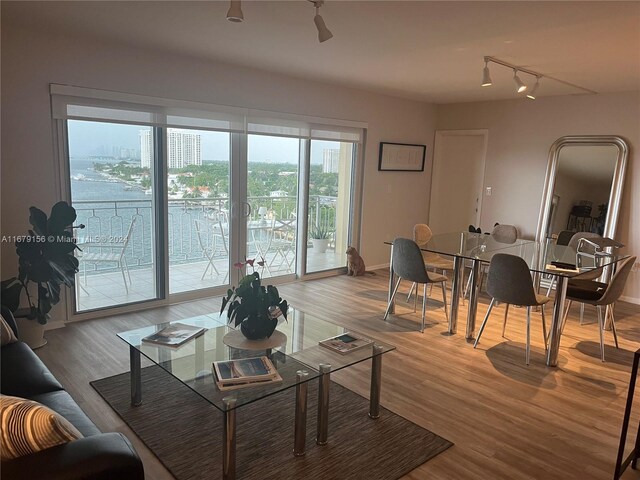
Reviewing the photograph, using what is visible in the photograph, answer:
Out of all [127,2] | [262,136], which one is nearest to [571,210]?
[262,136]

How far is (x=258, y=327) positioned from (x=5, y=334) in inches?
52.4

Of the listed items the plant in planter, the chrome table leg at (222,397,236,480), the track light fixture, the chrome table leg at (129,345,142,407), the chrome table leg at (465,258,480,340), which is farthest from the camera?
the chrome table leg at (465,258,480,340)

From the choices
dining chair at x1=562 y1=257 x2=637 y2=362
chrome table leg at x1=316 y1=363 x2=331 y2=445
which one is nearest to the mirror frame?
dining chair at x1=562 y1=257 x2=637 y2=362

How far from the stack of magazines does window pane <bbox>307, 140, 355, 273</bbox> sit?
3631 millimetres

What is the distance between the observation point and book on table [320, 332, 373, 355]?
2662mm

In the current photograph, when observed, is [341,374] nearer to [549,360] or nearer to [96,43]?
[549,360]

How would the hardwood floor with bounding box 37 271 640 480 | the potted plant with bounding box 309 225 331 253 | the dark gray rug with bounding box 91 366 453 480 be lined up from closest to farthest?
1. the dark gray rug with bounding box 91 366 453 480
2. the hardwood floor with bounding box 37 271 640 480
3. the potted plant with bounding box 309 225 331 253

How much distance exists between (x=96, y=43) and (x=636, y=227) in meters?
5.79

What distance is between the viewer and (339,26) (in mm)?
3191

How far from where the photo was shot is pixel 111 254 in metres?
4.45

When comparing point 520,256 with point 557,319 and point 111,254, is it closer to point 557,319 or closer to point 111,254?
point 557,319

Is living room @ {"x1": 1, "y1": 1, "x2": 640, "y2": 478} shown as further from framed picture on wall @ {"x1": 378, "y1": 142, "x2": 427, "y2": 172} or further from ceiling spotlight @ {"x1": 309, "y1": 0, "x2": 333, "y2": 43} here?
framed picture on wall @ {"x1": 378, "y1": 142, "x2": 427, "y2": 172}

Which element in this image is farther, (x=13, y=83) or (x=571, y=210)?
(x=571, y=210)

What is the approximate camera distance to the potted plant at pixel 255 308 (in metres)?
2.55
